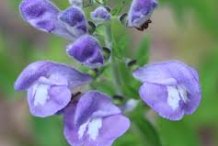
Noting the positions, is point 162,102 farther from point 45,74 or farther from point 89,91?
point 45,74

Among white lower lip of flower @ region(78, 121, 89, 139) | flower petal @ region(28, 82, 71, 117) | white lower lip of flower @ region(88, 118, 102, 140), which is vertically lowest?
white lower lip of flower @ region(78, 121, 89, 139)

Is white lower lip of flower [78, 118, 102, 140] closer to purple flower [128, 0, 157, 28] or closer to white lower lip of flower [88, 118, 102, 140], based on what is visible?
white lower lip of flower [88, 118, 102, 140]

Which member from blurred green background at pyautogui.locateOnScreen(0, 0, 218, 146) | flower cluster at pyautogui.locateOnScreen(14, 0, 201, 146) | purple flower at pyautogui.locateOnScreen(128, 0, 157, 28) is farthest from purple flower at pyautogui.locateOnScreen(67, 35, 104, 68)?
blurred green background at pyautogui.locateOnScreen(0, 0, 218, 146)

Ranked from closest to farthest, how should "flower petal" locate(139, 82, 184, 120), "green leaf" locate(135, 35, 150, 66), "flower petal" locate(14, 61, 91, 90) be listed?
"flower petal" locate(139, 82, 184, 120)
"flower petal" locate(14, 61, 91, 90)
"green leaf" locate(135, 35, 150, 66)

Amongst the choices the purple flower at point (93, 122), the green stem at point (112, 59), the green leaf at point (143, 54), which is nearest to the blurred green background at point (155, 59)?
the green leaf at point (143, 54)

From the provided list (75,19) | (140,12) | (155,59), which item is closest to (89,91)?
(75,19)

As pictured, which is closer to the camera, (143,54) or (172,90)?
(172,90)
